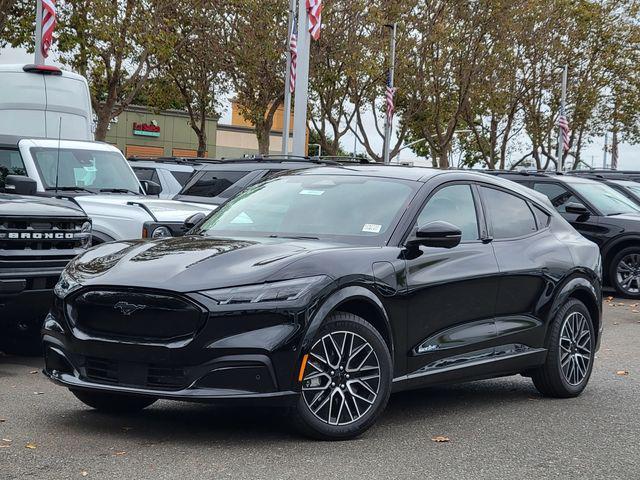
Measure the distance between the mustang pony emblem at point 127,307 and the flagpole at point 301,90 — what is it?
16632 millimetres

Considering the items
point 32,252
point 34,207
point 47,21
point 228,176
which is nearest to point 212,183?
point 228,176

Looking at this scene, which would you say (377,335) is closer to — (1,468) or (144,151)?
(1,468)

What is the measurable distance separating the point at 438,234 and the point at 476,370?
1083 millimetres

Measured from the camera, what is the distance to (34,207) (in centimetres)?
881

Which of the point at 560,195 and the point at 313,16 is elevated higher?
the point at 313,16

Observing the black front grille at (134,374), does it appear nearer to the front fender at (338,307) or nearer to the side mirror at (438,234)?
the front fender at (338,307)

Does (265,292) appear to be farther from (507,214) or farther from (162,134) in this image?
(162,134)

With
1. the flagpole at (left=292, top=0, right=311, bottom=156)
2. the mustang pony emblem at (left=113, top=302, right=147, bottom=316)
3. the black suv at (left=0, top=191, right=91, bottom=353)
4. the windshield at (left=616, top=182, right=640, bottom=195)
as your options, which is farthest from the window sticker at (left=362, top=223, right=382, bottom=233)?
the flagpole at (left=292, top=0, right=311, bottom=156)

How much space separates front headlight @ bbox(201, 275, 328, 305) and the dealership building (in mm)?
53973

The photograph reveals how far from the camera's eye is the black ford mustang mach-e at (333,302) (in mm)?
5746

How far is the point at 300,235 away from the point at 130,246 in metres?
1.04

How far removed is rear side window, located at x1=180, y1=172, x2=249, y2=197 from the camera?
14.6 m

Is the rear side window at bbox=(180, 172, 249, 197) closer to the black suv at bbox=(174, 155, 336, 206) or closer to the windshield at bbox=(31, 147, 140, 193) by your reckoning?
the black suv at bbox=(174, 155, 336, 206)

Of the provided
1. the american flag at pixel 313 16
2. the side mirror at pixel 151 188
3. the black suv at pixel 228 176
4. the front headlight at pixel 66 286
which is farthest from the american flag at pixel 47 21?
the front headlight at pixel 66 286
